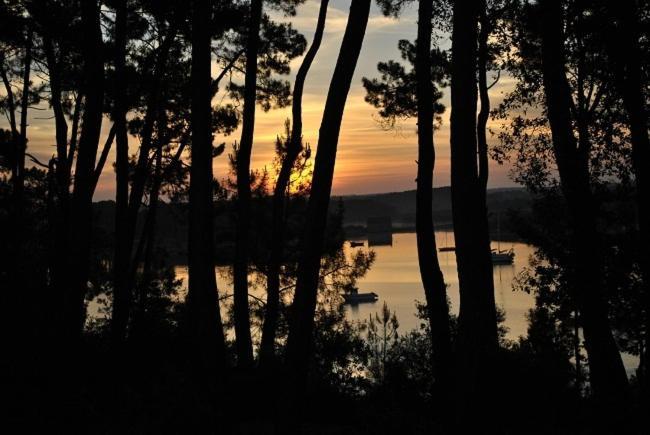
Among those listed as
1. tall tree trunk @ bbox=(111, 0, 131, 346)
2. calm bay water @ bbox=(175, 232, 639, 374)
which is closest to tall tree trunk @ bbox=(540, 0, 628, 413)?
tall tree trunk @ bbox=(111, 0, 131, 346)

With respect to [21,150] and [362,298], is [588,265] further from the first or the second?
[362,298]

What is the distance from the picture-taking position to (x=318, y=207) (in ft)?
18.5

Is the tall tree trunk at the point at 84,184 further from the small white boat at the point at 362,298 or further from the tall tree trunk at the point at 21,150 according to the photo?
the small white boat at the point at 362,298

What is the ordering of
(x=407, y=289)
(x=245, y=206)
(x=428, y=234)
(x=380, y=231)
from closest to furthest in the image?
(x=428, y=234)
(x=245, y=206)
(x=407, y=289)
(x=380, y=231)

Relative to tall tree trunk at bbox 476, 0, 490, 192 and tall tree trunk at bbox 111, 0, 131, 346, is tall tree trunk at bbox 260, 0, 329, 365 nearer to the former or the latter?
tall tree trunk at bbox 111, 0, 131, 346

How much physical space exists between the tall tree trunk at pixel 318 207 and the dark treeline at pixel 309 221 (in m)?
0.02

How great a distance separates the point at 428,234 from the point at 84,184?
477cm

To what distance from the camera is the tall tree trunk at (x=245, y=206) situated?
33.3ft

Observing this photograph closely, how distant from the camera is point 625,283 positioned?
13.0 metres

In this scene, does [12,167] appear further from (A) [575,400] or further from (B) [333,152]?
(A) [575,400]

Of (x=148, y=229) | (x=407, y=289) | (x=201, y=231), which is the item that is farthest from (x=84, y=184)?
(x=407, y=289)

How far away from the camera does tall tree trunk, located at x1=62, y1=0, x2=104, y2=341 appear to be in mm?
8438

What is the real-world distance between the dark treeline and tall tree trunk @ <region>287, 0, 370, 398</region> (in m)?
0.02

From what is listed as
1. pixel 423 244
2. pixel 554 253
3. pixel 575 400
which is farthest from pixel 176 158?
pixel 575 400
